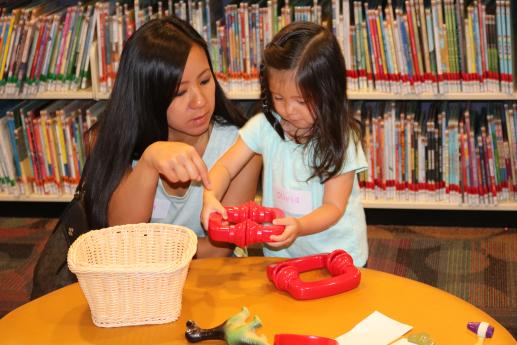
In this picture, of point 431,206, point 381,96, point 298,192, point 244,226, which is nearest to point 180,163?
point 244,226

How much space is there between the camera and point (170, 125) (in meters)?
2.03

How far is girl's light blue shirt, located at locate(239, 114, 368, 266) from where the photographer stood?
1.88 meters

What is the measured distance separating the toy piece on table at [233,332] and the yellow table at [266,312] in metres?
0.03

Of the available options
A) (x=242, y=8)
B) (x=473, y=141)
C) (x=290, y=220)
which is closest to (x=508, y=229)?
(x=473, y=141)

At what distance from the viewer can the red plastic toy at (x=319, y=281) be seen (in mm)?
1523

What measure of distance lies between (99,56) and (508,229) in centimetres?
174

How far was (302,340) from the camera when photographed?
1.36 metres

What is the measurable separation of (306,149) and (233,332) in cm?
61

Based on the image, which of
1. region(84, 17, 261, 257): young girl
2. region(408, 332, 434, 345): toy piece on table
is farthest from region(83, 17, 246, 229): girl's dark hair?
region(408, 332, 434, 345): toy piece on table

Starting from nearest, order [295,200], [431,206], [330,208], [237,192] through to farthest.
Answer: [330,208], [295,200], [237,192], [431,206]

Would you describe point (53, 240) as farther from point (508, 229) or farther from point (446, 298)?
point (508, 229)

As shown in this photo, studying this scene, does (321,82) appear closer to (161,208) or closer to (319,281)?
(319,281)

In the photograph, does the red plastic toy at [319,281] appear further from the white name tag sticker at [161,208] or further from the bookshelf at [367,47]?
the bookshelf at [367,47]

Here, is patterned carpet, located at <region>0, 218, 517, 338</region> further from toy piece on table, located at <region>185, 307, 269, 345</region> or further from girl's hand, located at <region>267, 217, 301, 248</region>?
toy piece on table, located at <region>185, 307, 269, 345</region>
